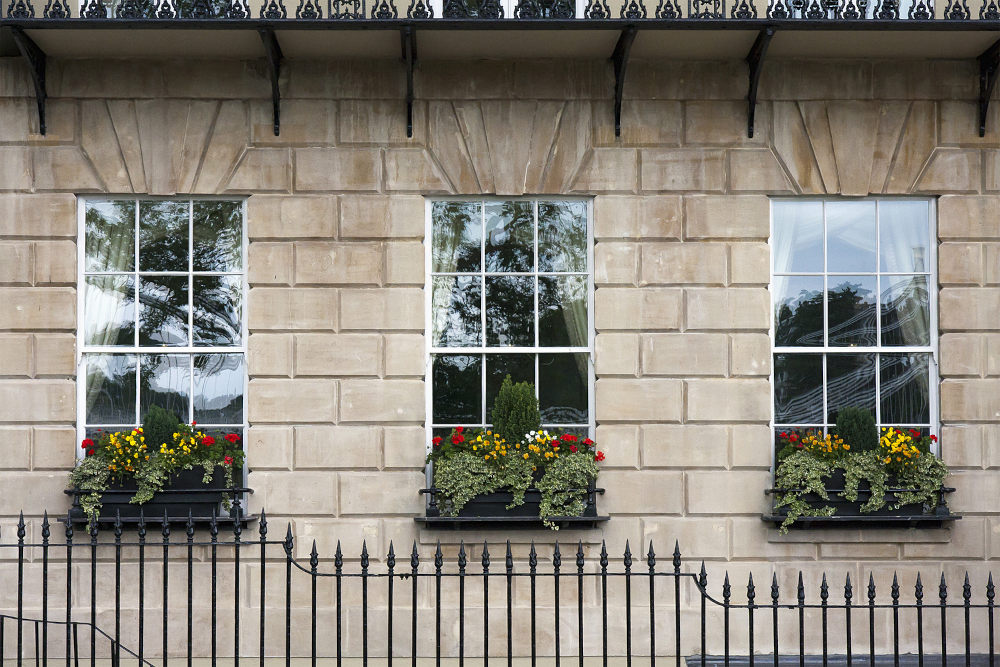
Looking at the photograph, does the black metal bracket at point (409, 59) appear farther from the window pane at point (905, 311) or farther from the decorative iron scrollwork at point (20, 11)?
the window pane at point (905, 311)

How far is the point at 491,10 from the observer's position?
801cm

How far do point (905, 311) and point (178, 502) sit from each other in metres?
6.67

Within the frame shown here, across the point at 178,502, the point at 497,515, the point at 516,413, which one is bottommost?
the point at 497,515

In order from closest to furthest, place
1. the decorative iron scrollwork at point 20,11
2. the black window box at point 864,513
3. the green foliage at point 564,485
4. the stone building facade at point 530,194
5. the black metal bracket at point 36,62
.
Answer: the decorative iron scrollwork at point 20,11 → the black metal bracket at point 36,62 → the green foliage at point 564,485 → the black window box at point 864,513 → the stone building facade at point 530,194

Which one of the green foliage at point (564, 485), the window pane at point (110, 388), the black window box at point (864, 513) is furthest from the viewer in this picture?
the window pane at point (110, 388)

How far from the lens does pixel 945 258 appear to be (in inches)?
336

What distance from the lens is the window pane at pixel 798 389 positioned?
8.66 m

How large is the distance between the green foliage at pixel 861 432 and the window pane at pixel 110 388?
6311mm

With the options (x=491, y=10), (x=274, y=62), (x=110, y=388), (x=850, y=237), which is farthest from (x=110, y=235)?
(x=850, y=237)

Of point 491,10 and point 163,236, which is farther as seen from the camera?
point 163,236

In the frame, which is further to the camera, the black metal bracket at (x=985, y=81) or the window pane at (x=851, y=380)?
the window pane at (x=851, y=380)

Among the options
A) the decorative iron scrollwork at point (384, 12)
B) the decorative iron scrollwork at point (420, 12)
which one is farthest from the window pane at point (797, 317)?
the decorative iron scrollwork at point (384, 12)

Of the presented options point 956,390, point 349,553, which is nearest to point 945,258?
point 956,390

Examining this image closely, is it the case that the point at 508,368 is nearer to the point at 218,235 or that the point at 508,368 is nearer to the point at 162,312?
the point at 218,235
